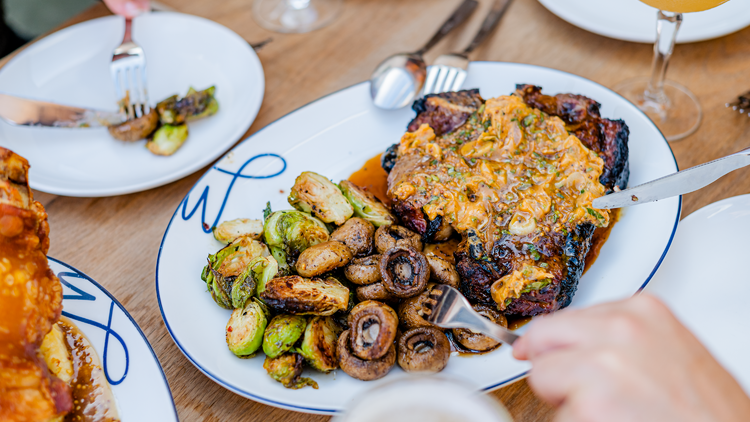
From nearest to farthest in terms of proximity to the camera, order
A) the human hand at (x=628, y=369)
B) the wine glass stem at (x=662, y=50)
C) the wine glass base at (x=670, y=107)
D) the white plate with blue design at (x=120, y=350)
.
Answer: the human hand at (x=628, y=369)
the white plate with blue design at (x=120, y=350)
the wine glass stem at (x=662, y=50)
the wine glass base at (x=670, y=107)

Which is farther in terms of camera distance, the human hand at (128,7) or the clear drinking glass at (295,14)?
the clear drinking glass at (295,14)

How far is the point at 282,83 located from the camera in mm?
3707

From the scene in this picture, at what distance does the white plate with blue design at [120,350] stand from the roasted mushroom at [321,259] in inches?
27.0

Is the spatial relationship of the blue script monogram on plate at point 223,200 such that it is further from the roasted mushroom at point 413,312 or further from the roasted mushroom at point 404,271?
the roasted mushroom at point 413,312

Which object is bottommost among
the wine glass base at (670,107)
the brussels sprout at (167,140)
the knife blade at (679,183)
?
the brussels sprout at (167,140)

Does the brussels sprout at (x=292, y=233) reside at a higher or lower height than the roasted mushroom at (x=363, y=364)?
higher

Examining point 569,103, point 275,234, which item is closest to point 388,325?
point 275,234

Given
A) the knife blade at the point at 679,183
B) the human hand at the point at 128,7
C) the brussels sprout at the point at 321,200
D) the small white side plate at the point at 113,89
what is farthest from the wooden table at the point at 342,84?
the brussels sprout at the point at 321,200

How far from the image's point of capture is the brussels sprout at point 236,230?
2.56m

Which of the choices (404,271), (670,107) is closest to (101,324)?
(404,271)

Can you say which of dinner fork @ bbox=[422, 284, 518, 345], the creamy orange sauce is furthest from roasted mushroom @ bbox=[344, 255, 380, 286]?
the creamy orange sauce

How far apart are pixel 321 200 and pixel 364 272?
47 centimetres

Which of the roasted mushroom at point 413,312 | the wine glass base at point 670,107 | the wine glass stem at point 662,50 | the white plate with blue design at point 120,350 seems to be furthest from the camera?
the wine glass base at point 670,107

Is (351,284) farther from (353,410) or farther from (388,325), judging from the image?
(353,410)
